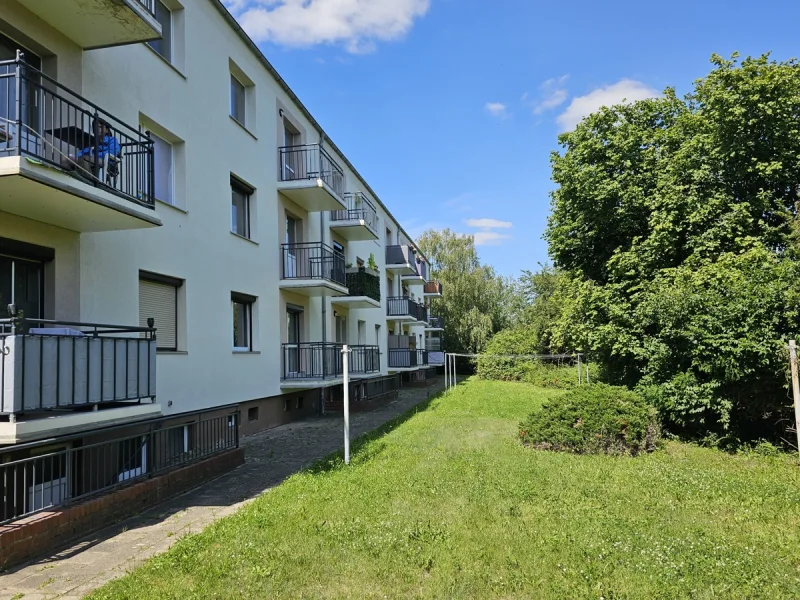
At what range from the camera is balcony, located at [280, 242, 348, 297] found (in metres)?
15.4

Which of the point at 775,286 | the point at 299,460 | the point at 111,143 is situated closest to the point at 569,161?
the point at 775,286

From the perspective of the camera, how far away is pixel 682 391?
445 inches

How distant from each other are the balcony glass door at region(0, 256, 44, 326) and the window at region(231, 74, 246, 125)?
7544 mm

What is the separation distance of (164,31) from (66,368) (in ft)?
25.6

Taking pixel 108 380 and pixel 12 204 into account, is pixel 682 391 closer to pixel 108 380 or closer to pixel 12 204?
pixel 108 380

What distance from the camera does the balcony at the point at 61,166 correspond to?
571cm

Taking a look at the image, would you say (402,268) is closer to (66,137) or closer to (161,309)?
(161,309)

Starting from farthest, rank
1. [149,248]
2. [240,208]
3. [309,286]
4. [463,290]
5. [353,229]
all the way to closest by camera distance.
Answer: [463,290] < [353,229] < [309,286] < [240,208] < [149,248]

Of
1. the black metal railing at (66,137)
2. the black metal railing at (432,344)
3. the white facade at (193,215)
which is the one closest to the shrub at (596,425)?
the white facade at (193,215)

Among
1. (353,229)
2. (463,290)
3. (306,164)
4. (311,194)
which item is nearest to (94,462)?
(311,194)

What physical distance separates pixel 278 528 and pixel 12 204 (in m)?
4.91

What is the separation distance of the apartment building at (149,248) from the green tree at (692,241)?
7.60 m

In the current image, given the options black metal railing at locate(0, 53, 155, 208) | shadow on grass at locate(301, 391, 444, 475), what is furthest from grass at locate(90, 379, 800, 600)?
black metal railing at locate(0, 53, 155, 208)

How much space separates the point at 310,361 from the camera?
16.3m
